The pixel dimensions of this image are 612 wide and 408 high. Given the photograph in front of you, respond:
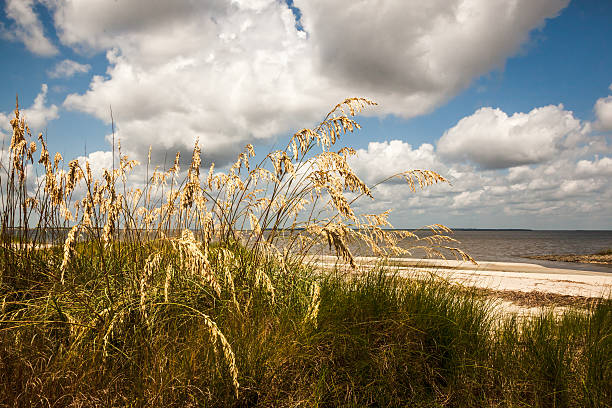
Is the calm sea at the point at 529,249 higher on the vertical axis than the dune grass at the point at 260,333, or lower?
lower

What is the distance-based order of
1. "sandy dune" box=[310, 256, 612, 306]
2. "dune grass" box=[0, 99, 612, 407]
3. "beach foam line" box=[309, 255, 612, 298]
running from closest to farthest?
"dune grass" box=[0, 99, 612, 407] < "beach foam line" box=[309, 255, 612, 298] < "sandy dune" box=[310, 256, 612, 306]

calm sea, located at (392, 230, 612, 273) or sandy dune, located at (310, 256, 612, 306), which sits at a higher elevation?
sandy dune, located at (310, 256, 612, 306)

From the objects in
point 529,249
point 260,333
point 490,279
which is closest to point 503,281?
point 490,279

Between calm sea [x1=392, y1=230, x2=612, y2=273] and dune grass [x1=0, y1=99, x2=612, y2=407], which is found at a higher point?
dune grass [x1=0, y1=99, x2=612, y2=407]

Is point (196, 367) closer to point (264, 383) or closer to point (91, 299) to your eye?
point (264, 383)

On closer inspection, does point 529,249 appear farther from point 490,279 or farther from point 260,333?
point 260,333

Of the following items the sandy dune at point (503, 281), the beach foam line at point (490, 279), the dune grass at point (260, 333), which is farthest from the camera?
the sandy dune at point (503, 281)

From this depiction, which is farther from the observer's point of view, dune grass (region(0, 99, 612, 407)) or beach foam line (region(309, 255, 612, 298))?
beach foam line (region(309, 255, 612, 298))

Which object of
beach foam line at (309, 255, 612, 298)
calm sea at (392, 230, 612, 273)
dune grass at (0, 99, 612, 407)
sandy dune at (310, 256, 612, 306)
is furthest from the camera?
calm sea at (392, 230, 612, 273)

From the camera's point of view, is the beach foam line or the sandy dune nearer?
the beach foam line

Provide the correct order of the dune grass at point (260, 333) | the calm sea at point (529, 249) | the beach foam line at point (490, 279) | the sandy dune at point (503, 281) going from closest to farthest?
the dune grass at point (260, 333), the beach foam line at point (490, 279), the sandy dune at point (503, 281), the calm sea at point (529, 249)

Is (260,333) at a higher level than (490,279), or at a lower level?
higher

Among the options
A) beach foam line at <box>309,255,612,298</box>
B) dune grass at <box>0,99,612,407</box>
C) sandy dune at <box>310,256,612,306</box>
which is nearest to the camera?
dune grass at <box>0,99,612,407</box>

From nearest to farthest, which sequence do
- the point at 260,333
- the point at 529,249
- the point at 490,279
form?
the point at 260,333, the point at 490,279, the point at 529,249
